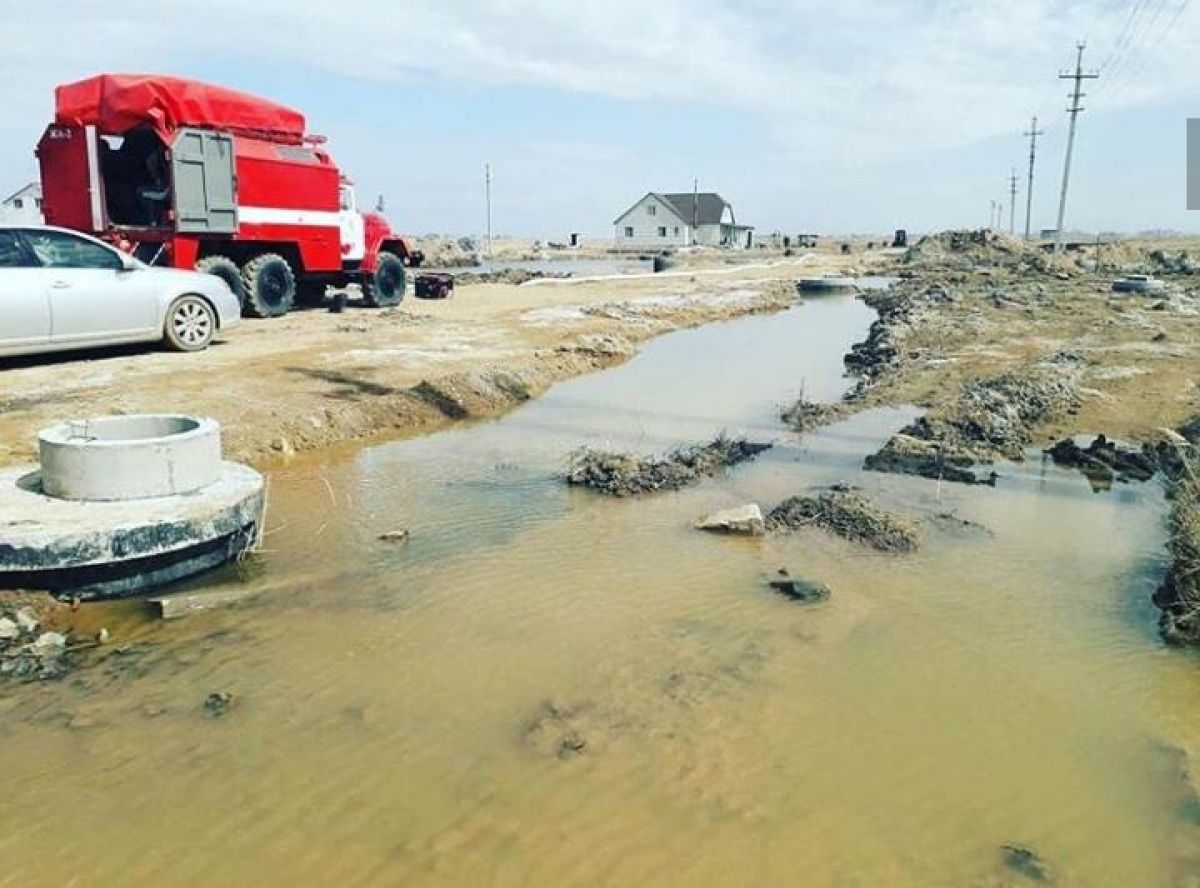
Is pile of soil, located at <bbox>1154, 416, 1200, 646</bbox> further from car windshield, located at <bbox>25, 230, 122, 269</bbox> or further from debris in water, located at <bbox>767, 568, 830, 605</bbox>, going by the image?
car windshield, located at <bbox>25, 230, 122, 269</bbox>

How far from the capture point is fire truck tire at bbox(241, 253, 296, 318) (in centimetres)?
1473

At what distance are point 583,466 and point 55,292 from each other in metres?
6.07

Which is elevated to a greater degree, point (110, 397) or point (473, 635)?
point (110, 397)

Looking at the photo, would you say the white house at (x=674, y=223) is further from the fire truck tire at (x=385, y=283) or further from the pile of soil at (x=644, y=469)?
the pile of soil at (x=644, y=469)

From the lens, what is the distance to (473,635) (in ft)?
16.4

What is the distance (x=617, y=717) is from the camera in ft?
13.6

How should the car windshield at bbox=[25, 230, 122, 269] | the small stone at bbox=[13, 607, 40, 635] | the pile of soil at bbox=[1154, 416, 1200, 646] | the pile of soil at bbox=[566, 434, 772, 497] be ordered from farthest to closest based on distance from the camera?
the car windshield at bbox=[25, 230, 122, 269]
the pile of soil at bbox=[566, 434, 772, 497]
the pile of soil at bbox=[1154, 416, 1200, 646]
the small stone at bbox=[13, 607, 40, 635]

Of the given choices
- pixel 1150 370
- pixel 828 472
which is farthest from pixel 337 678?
pixel 1150 370

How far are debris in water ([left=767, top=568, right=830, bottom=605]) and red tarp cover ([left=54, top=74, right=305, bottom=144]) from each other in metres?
11.6

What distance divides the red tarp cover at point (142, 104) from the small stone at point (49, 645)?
10.5 meters

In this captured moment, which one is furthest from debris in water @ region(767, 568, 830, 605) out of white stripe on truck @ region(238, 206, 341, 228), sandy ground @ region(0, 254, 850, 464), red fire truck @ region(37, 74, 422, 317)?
white stripe on truck @ region(238, 206, 341, 228)

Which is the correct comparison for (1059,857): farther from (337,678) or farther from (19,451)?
(19,451)

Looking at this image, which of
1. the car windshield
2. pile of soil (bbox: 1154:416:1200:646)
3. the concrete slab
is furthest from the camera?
the car windshield

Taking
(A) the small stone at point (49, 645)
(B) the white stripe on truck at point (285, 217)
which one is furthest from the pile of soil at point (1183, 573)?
(B) the white stripe on truck at point (285, 217)
